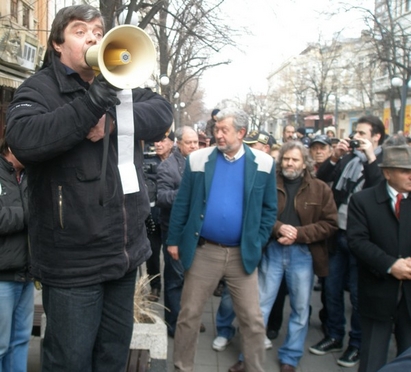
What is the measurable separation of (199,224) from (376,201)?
4.24 ft

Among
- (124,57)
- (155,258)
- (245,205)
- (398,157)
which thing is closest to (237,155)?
(245,205)

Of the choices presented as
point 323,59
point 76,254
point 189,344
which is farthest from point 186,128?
point 323,59

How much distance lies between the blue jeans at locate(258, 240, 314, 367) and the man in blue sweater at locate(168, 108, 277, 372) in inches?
22.2

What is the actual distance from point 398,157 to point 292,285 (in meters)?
1.47

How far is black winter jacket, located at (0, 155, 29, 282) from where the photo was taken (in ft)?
10.5

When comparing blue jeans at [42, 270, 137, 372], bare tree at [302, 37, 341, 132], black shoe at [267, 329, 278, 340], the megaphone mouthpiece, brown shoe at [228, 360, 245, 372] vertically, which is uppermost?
bare tree at [302, 37, 341, 132]

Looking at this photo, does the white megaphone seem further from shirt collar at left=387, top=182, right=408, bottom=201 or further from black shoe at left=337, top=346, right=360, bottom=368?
black shoe at left=337, top=346, right=360, bottom=368

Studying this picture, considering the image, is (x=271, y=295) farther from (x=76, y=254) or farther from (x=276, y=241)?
(x=76, y=254)

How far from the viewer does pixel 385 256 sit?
3754mm

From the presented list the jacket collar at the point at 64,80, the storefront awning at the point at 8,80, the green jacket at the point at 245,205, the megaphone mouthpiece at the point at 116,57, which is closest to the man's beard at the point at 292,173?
the green jacket at the point at 245,205

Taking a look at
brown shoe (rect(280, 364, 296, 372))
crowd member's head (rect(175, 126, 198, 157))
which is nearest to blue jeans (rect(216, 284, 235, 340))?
brown shoe (rect(280, 364, 296, 372))

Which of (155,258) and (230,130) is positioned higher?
(230,130)

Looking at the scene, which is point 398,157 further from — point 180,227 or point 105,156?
point 105,156

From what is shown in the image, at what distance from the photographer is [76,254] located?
7.14ft
